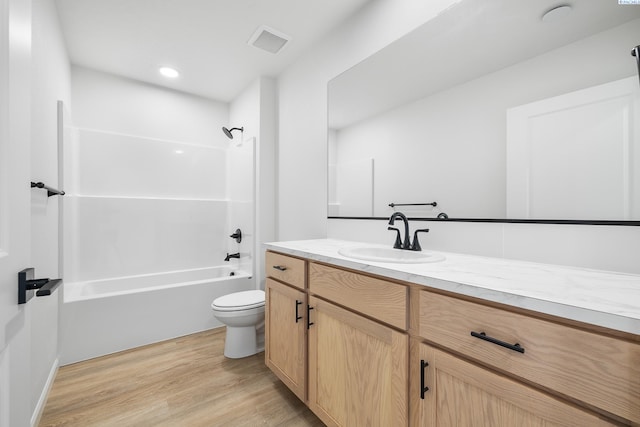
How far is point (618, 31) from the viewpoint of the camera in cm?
86

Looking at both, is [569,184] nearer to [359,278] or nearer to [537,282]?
[537,282]

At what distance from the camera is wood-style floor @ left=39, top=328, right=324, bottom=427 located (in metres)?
1.42

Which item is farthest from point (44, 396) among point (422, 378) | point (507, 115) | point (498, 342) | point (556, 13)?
point (556, 13)

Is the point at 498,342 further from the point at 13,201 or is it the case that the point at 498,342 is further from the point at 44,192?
the point at 44,192

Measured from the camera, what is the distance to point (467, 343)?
729 mm

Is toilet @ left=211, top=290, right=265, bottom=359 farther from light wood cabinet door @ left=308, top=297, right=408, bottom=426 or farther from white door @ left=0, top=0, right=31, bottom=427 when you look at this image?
white door @ left=0, top=0, right=31, bottom=427

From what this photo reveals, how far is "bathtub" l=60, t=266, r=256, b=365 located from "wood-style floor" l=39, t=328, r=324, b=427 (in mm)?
116

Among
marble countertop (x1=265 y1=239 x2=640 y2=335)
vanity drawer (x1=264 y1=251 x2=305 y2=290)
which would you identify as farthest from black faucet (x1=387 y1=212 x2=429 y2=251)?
vanity drawer (x1=264 y1=251 x2=305 y2=290)

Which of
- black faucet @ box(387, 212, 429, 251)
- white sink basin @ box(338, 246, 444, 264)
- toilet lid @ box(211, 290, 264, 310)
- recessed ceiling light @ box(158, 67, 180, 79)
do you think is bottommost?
toilet lid @ box(211, 290, 264, 310)

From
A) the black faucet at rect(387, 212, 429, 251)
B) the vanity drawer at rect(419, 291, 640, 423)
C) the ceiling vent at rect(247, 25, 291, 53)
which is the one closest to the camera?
the vanity drawer at rect(419, 291, 640, 423)

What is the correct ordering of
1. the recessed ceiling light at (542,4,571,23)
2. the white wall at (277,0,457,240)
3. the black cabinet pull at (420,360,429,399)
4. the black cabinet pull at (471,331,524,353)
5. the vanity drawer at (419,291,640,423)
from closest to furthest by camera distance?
the vanity drawer at (419,291,640,423) < the black cabinet pull at (471,331,524,353) < the black cabinet pull at (420,360,429,399) < the recessed ceiling light at (542,4,571,23) < the white wall at (277,0,457,240)

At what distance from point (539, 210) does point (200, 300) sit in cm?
261

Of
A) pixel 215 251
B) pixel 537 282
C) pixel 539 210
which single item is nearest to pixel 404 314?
pixel 537 282

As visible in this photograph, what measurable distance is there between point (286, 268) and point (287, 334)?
37cm
